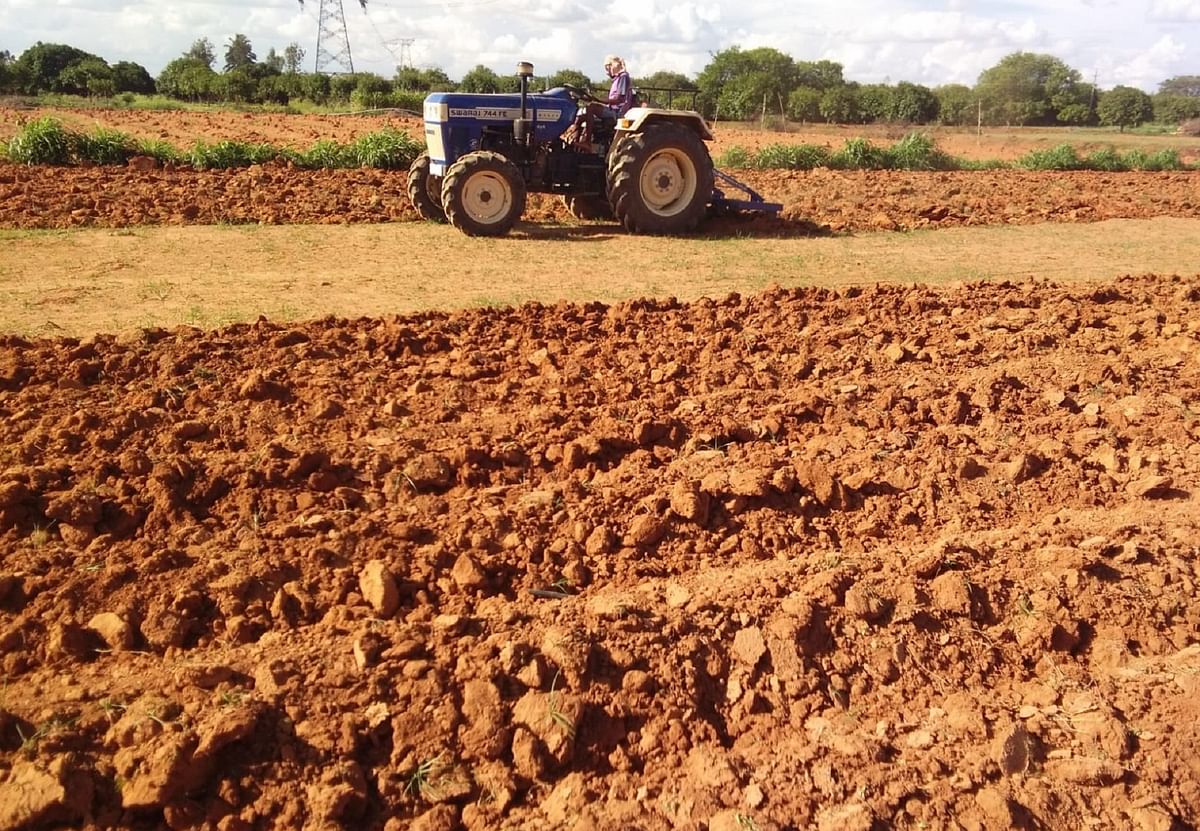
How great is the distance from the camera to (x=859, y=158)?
75.2ft

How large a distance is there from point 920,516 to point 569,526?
5.54 feet

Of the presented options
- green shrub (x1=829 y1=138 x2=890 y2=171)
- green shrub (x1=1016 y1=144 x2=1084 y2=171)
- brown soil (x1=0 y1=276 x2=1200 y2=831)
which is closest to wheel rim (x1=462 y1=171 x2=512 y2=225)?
brown soil (x1=0 y1=276 x2=1200 y2=831)

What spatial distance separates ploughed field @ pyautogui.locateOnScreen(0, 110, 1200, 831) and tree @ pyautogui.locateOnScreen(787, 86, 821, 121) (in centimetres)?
4576

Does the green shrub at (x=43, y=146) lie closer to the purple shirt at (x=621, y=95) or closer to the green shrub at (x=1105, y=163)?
the purple shirt at (x=621, y=95)

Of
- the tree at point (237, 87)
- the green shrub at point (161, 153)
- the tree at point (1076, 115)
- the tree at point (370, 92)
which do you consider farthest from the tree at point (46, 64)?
the tree at point (1076, 115)


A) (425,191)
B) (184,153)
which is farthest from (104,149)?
(425,191)

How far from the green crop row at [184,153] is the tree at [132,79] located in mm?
37358

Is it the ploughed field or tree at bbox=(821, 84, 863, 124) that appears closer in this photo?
the ploughed field

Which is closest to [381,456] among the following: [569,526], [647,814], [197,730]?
[569,526]

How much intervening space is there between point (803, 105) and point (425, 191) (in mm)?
41845

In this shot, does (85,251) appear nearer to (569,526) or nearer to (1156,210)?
(569,526)

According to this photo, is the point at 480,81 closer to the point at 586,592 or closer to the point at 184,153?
the point at 184,153

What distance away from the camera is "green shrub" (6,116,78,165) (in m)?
15.5

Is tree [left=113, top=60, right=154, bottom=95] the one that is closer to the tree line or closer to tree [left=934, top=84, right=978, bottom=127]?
the tree line
